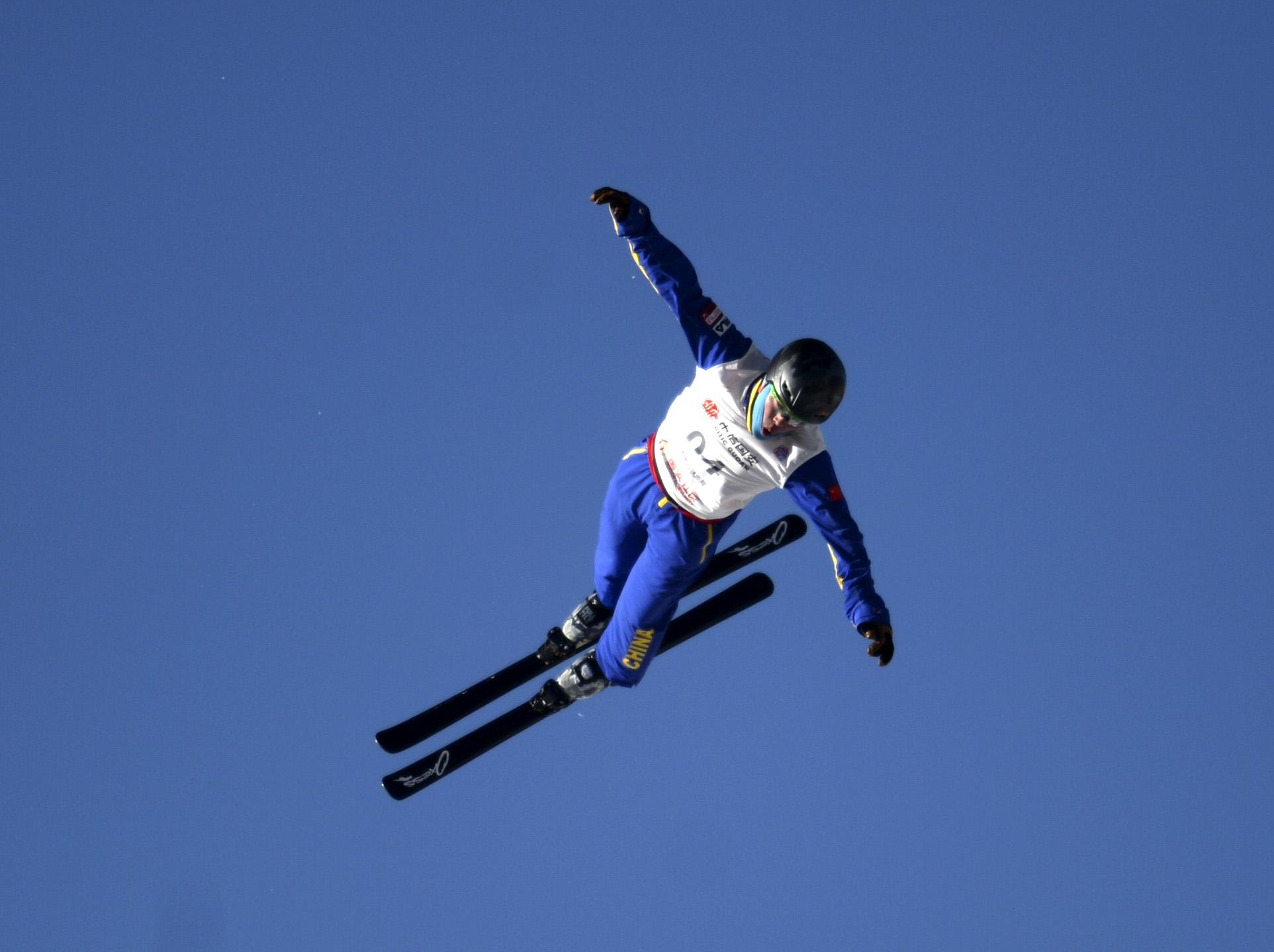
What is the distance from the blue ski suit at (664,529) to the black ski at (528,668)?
66cm

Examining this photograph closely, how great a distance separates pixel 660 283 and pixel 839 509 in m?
1.32

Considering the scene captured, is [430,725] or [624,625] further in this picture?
[430,725]

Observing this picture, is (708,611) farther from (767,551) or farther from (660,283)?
(660,283)

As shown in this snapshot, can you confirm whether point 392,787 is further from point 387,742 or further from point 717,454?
point 717,454

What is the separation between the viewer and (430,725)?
8836mm

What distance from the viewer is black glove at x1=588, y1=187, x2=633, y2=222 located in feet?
22.9

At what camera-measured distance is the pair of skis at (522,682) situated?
8742 mm

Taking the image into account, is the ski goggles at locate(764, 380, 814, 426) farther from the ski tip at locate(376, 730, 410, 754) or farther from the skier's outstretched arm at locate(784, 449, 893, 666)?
the ski tip at locate(376, 730, 410, 754)

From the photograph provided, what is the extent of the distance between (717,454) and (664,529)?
53 centimetres

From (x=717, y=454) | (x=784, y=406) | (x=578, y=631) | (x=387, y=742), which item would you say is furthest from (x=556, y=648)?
(x=784, y=406)

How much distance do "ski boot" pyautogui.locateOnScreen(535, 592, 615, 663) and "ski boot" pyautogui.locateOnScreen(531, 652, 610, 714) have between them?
193 mm

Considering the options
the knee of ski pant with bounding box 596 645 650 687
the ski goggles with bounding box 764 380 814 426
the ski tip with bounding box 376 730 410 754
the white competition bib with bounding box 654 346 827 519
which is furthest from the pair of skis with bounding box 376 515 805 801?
the ski goggles with bounding box 764 380 814 426

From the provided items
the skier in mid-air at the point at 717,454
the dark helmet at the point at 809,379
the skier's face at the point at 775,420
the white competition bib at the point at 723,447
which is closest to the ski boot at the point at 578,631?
the skier in mid-air at the point at 717,454

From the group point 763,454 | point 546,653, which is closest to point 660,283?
point 763,454
